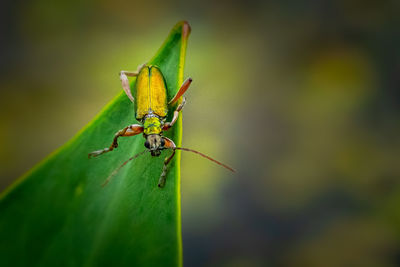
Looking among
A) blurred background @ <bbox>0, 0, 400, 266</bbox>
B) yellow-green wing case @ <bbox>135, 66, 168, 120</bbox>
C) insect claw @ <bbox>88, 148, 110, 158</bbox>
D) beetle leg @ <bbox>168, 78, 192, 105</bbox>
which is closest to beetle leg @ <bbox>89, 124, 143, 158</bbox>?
insect claw @ <bbox>88, 148, 110, 158</bbox>

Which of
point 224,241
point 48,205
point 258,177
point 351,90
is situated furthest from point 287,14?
point 48,205

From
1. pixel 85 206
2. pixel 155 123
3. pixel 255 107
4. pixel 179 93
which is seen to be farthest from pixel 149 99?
pixel 255 107

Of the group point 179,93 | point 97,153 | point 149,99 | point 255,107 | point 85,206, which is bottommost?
point 85,206

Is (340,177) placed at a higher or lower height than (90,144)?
higher

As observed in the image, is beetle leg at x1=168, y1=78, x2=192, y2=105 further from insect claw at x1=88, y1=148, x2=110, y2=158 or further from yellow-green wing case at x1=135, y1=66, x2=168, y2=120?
insect claw at x1=88, y1=148, x2=110, y2=158

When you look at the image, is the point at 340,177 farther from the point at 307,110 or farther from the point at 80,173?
the point at 80,173

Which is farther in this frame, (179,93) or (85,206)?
(179,93)

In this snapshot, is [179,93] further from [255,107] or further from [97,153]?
[255,107]
